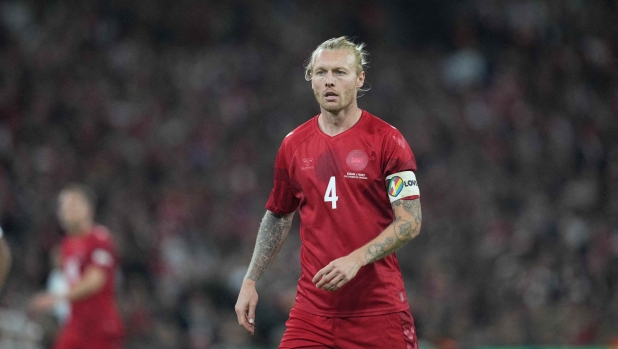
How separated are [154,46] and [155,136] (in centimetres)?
272

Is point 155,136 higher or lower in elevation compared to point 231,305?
higher

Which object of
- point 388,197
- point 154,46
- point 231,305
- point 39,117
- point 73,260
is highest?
point 154,46

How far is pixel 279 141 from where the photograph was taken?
15102mm

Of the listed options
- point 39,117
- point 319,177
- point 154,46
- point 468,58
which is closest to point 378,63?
point 468,58

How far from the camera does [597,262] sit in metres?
11.3

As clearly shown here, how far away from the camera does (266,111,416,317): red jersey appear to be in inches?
171

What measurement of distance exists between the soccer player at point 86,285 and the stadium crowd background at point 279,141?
204 centimetres

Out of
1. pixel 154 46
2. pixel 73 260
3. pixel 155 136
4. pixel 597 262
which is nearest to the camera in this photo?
pixel 73 260

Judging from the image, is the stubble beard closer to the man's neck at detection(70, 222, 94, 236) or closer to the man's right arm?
the man's right arm

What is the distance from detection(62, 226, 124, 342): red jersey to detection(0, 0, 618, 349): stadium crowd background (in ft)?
6.62

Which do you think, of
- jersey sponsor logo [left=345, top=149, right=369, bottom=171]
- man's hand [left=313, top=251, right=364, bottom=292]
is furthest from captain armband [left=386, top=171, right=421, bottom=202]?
man's hand [left=313, top=251, right=364, bottom=292]

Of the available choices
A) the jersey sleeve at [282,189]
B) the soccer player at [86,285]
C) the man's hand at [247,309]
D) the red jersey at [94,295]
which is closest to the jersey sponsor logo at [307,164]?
the jersey sleeve at [282,189]

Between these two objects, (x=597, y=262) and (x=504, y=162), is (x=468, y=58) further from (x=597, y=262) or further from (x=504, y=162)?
(x=597, y=262)

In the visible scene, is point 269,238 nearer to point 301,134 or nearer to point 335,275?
point 301,134
